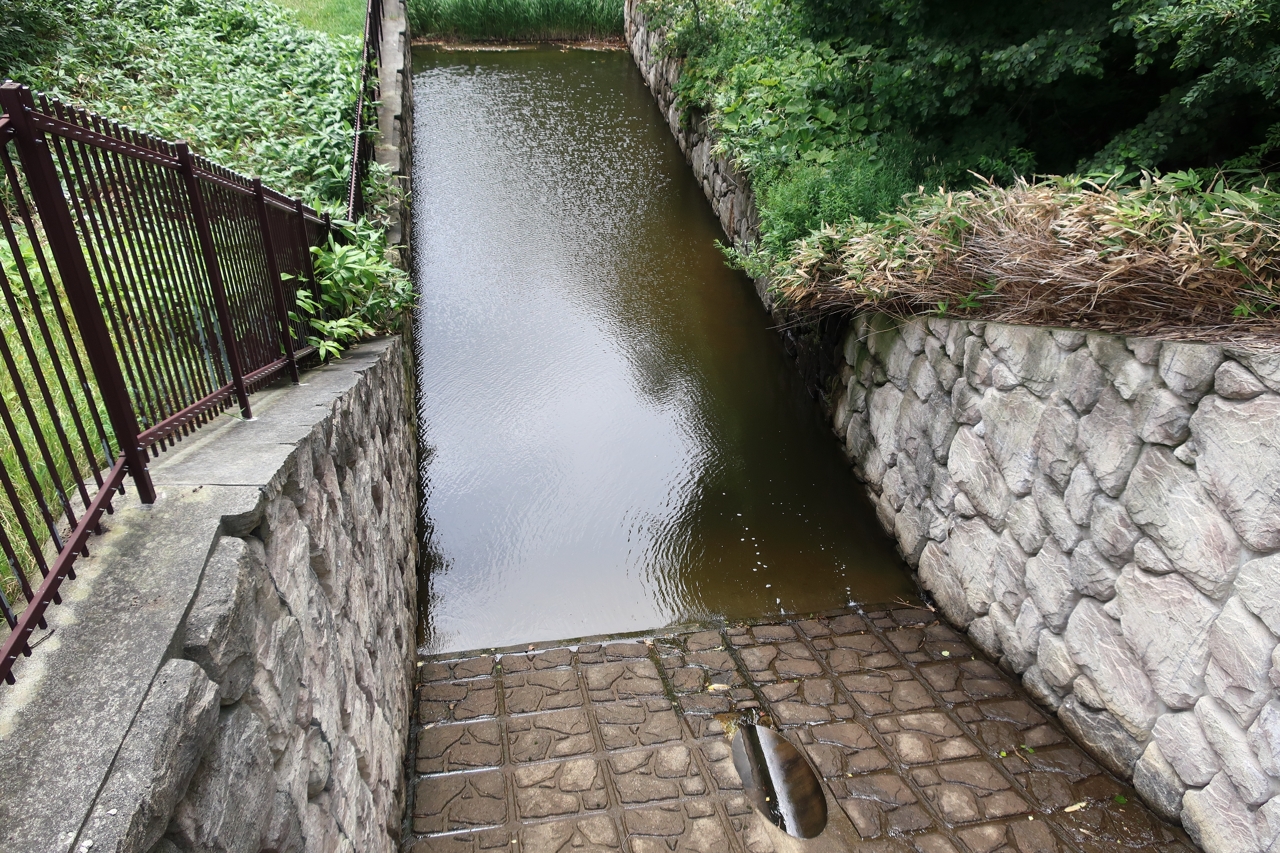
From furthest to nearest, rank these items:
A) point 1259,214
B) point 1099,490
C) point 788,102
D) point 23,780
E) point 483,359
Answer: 1. point 788,102
2. point 483,359
3. point 1099,490
4. point 1259,214
5. point 23,780

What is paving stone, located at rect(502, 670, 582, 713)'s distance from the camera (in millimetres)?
3617

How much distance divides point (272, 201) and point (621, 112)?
843 centimetres

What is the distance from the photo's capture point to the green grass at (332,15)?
8953 mm

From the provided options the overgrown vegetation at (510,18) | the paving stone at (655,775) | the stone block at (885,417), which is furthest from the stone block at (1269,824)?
the overgrown vegetation at (510,18)

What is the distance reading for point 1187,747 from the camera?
9.66 ft

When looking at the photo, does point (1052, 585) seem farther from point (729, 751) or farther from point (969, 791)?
point (729, 751)

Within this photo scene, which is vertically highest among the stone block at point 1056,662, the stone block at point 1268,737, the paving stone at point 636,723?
the stone block at point 1268,737

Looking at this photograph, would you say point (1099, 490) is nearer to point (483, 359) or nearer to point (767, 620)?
point (767, 620)

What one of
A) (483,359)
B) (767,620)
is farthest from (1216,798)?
(483,359)

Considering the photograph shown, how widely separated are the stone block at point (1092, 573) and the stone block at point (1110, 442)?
296 millimetres

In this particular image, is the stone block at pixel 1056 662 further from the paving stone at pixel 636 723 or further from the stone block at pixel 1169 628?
the paving stone at pixel 636 723

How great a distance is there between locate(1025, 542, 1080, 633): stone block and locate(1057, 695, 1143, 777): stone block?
36 cm

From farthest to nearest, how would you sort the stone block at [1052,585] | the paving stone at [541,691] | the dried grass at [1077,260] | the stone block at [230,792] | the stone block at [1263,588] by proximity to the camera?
1. the paving stone at [541,691]
2. the stone block at [1052,585]
3. the dried grass at [1077,260]
4. the stone block at [1263,588]
5. the stone block at [230,792]

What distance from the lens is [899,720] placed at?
3.59m
